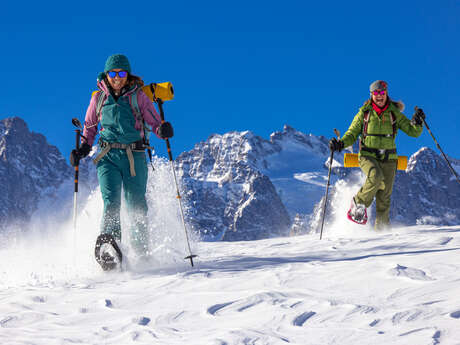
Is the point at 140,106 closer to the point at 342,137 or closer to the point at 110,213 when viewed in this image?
the point at 110,213

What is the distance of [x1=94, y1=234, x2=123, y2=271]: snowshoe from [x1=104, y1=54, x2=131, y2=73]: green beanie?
2.18 m

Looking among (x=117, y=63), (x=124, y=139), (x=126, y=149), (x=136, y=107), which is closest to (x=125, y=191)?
(x=126, y=149)

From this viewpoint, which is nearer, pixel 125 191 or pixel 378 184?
pixel 125 191

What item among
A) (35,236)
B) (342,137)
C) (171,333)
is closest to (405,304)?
(171,333)

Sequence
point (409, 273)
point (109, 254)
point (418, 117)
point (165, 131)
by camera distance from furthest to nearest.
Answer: point (418, 117) → point (165, 131) → point (109, 254) → point (409, 273)

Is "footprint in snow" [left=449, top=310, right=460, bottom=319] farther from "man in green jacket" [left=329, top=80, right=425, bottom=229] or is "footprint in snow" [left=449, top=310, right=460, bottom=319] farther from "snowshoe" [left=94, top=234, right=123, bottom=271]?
"man in green jacket" [left=329, top=80, right=425, bottom=229]

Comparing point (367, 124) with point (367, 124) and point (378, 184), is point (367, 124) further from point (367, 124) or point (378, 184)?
point (378, 184)

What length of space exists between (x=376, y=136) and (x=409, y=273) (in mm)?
4239

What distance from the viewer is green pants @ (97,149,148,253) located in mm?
5945

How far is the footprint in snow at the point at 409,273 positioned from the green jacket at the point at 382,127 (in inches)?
158

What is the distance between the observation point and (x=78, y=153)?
6203 mm

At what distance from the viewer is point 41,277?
17.8 ft

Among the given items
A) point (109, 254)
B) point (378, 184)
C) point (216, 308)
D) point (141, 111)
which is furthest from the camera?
point (378, 184)

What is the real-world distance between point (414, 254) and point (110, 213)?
11.8ft
